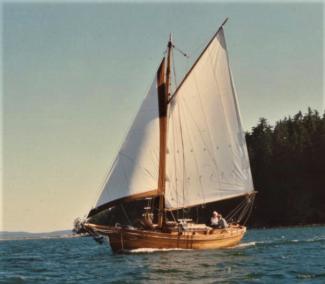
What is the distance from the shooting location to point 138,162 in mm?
47000

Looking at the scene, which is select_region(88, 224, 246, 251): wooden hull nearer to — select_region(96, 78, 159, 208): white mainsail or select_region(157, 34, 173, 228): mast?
select_region(157, 34, 173, 228): mast

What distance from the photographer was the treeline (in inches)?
4301

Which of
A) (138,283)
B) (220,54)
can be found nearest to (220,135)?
(220,54)

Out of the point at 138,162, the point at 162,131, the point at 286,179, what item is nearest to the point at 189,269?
the point at 138,162

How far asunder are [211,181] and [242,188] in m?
3.19

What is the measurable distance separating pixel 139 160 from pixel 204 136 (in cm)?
673

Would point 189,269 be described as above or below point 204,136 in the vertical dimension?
below

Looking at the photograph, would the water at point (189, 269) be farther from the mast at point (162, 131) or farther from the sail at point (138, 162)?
the mast at point (162, 131)

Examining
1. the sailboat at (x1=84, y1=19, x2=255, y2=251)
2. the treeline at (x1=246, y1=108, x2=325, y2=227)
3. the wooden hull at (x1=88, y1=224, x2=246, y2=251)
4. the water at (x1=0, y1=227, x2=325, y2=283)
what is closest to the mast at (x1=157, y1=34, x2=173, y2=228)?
the sailboat at (x1=84, y1=19, x2=255, y2=251)

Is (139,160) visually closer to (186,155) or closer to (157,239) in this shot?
(186,155)

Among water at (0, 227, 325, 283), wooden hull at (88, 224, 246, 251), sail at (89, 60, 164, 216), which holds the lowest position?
water at (0, 227, 325, 283)

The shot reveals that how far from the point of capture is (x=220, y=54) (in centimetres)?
5272

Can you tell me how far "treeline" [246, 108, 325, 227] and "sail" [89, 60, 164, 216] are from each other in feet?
207

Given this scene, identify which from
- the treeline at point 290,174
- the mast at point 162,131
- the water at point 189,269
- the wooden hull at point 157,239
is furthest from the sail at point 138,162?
the treeline at point 290,174
